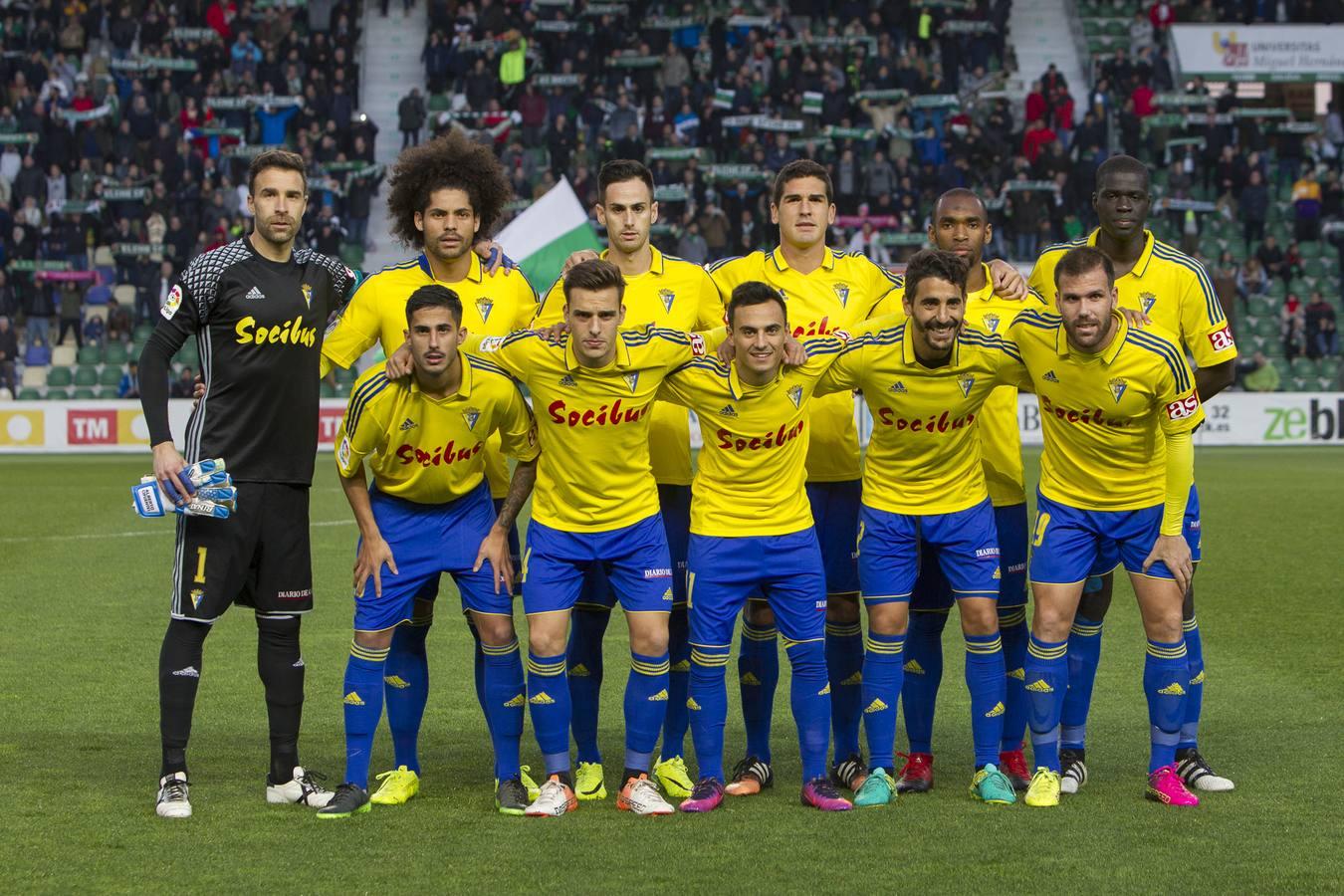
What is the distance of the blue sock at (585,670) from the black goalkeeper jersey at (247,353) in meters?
1.20

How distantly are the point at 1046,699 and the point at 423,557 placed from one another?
92.2 inches

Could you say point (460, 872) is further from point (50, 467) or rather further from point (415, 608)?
point (50, 467)

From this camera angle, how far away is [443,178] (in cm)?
640

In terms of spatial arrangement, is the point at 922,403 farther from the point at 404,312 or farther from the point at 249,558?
the point at 249,558

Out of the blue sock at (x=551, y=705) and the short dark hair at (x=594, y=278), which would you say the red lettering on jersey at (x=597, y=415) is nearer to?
the short dark hair at (x=594, y=278)

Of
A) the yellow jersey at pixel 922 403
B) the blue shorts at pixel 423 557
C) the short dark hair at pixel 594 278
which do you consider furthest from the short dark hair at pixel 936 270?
the blue shorts at pixel 423 557

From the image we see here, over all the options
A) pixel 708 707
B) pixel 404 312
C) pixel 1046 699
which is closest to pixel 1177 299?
pixel 1046 699

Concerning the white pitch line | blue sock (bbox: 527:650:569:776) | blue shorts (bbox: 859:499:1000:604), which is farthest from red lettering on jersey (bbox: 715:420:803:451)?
the white pitch line

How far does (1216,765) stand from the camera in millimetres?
6422

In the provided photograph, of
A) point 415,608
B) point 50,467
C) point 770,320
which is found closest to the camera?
point 770,320

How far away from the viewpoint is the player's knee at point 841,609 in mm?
6570

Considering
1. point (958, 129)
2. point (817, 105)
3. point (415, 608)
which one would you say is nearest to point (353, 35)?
point (817, 105)

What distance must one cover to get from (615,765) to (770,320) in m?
1.96

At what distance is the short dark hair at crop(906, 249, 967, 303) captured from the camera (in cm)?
588
